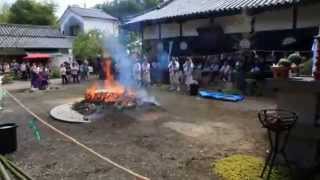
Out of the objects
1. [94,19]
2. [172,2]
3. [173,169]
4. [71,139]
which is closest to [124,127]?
[71,139]

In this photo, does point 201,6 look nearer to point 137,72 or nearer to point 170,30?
point 170,30

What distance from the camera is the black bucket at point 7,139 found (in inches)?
310

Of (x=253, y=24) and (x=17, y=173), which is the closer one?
(x=17, y=173)

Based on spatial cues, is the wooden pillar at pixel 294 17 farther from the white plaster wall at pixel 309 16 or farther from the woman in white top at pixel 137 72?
the woman in white top at pixel 137 72

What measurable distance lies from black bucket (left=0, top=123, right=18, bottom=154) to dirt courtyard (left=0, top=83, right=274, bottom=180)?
0.19 metres

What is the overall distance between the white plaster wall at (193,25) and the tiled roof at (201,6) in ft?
2.59

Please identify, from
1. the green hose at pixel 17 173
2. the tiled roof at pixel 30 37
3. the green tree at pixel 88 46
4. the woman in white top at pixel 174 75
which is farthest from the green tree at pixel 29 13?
the green hose at pixel 17 173

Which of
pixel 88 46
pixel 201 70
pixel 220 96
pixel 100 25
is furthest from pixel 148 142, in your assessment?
pixel 100 25

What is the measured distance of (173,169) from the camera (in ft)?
22.4

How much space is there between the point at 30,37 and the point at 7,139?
31.7m

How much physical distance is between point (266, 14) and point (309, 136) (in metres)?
10.8

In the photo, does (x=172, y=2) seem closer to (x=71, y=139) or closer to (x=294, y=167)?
(x=71, y=139)

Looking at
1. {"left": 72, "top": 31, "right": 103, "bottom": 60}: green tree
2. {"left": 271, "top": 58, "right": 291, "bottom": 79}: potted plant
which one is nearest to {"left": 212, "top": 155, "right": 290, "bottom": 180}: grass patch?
{"left": 271, "top": 58, "right": 291, "bottom": 79}: potted plant

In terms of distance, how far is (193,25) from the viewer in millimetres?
19734
